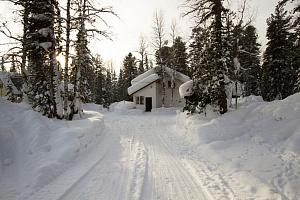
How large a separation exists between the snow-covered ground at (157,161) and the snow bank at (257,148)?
2 cm

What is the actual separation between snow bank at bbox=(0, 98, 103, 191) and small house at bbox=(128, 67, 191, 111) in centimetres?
1696

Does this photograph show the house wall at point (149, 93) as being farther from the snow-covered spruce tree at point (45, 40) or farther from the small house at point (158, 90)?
the snow-covered spruce tree at point (45, 40)

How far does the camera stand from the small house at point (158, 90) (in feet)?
72.8

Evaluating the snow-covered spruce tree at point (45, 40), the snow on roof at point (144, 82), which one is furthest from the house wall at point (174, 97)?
the snow-covered spruce tree at point (45, 40)

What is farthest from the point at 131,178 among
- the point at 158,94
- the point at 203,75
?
the point at 158,94

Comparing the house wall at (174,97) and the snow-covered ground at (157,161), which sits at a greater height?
the house wall at (174,97)

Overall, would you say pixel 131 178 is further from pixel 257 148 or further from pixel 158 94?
pixel 158 94

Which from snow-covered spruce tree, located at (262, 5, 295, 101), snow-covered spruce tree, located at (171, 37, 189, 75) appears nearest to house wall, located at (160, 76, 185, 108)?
snow-covered spruce tree, located at (171, 37, 189, 75)

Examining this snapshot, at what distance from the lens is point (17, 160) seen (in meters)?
4.02

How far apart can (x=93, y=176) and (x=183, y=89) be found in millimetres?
8649

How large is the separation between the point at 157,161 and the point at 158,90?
61.8 ft

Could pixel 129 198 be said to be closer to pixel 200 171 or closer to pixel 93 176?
pixel 93 176

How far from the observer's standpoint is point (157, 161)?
15.7ft

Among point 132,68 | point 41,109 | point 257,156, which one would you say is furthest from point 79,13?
point 132,68
